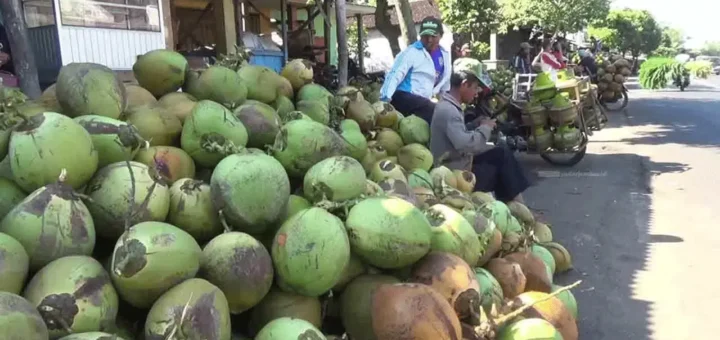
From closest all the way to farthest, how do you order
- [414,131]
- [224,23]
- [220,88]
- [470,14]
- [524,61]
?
[220,88], [414,131], [224,23], [524,61], [470,14]

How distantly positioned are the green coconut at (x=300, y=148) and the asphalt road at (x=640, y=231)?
190cm

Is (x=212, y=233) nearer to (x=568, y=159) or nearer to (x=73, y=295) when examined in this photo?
(x=73, y=295)

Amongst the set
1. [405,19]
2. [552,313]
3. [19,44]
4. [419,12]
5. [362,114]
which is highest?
[419,12]

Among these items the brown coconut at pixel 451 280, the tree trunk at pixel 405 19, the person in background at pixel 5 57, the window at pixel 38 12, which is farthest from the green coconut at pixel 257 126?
the tree trunk at pixel 405 19

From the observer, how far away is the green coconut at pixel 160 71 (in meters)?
2.75

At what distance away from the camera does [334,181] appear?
2.23m

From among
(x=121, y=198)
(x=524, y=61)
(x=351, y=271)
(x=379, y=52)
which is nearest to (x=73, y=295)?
(x=121, y=198)

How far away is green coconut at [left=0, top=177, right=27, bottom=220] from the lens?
5.97ft

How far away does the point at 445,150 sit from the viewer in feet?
14.6

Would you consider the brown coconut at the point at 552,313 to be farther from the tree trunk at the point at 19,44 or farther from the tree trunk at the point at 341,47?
the tree trunk at the point at 341,47

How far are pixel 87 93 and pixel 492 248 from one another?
69.8 inches

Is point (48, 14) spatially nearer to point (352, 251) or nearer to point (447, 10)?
point (352, 251)

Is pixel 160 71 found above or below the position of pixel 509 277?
above

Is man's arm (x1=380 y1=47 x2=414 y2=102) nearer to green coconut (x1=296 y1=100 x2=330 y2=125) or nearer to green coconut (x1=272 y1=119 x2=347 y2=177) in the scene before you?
green coconut (x1=296 y1=100 x2=330 y2=125)
